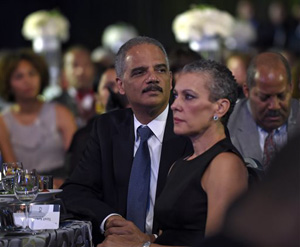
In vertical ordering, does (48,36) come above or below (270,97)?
above

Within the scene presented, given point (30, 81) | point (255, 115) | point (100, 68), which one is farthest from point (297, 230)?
point (100, 68)

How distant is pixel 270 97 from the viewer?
3.97 m

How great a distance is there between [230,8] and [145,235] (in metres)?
12.2

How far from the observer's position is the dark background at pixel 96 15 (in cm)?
1379

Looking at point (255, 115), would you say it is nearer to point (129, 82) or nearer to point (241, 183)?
point (129, 82)

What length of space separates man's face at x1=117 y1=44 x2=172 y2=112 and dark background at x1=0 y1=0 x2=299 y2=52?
10178mm

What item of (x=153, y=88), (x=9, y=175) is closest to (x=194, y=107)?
(x=153, y=88)

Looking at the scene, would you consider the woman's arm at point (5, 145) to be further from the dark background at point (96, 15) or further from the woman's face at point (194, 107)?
the dark background at point (96, 15)

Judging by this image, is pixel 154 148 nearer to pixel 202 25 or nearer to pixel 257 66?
pixel 257 66

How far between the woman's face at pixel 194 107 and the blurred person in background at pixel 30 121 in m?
3.04

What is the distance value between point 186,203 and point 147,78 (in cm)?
92

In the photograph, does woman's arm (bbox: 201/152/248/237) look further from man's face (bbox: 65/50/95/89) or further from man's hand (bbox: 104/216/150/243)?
man's face (bbox: 65/50/95/89)

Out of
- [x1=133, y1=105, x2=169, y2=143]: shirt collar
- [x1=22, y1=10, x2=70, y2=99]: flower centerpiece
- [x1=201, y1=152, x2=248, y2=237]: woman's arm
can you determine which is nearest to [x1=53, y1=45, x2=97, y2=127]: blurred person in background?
[x1=22, y1=10, x2=70, y2=99]: flower centerpiece

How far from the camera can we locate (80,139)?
15.1 feet
